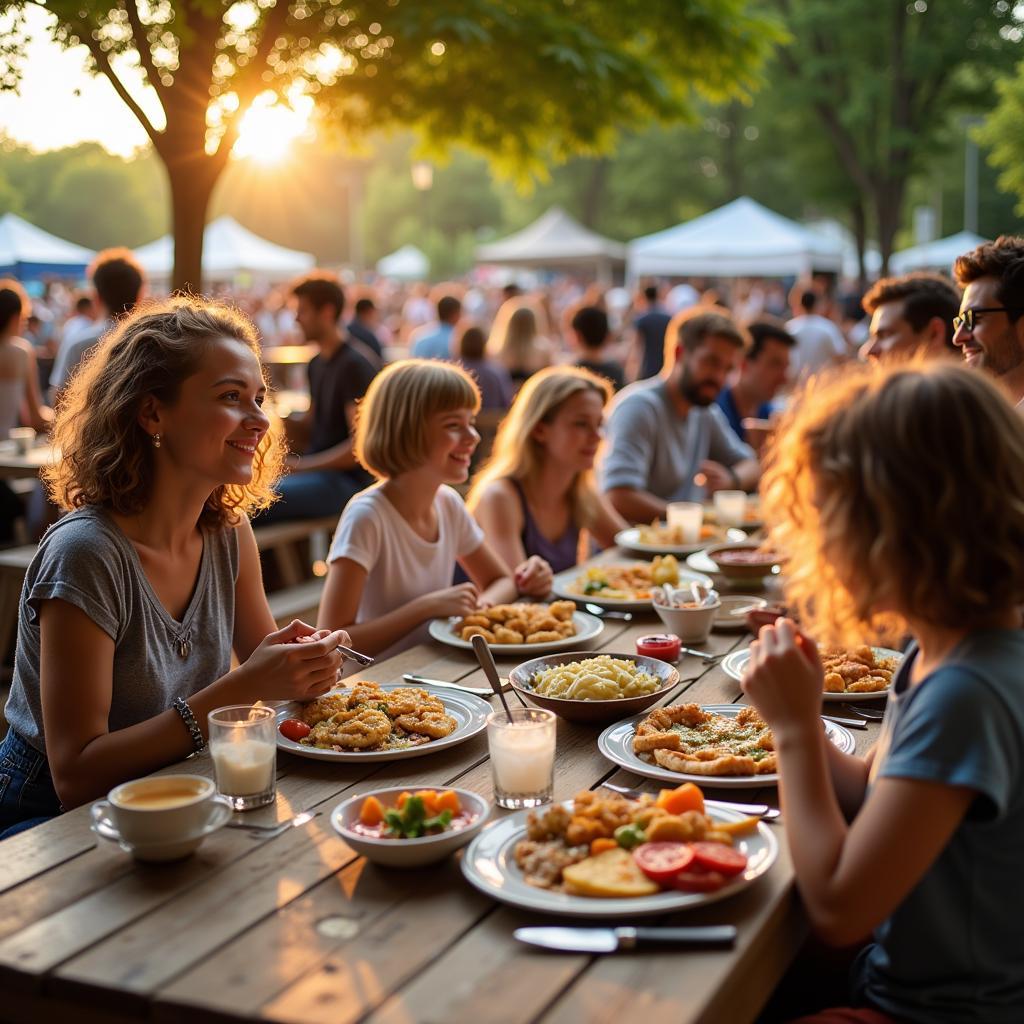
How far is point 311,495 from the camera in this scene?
6.91 metres

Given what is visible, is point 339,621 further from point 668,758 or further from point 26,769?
point 668,758

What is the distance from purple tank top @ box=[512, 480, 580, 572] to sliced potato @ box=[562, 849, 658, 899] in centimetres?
289

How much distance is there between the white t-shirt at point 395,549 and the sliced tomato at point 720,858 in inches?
70.9

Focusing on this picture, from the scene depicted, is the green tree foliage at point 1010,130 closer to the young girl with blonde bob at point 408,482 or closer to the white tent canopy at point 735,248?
the white tent canopy at point 735,248

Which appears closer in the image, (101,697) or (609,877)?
(609,877)

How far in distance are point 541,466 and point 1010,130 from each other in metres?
19.3

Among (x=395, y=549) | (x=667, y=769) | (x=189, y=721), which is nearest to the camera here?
(x=667, y=769)

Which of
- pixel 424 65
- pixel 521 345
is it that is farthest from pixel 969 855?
pixel 521 345

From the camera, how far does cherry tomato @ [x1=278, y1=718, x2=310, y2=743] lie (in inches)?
93.1

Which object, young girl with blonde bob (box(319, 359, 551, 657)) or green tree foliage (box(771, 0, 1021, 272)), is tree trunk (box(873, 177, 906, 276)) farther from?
young girl with blonde bob (box(319, 359, 551, 657))

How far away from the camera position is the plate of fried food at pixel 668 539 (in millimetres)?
4492

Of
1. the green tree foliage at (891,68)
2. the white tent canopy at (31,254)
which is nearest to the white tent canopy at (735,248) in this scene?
the green tree foliage at (891,68)

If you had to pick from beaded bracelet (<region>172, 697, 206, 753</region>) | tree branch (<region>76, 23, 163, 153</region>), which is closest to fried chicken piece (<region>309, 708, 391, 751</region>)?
beaded bracelet (<region>172, 697, 206, 753</region>)

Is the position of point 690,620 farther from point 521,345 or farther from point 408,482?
point 521,345
